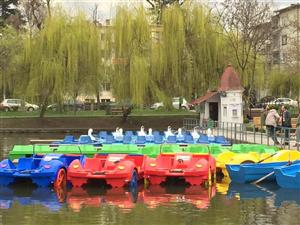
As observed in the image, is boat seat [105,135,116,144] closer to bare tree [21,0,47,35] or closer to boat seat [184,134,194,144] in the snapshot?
boat seat [184,134,194,144]

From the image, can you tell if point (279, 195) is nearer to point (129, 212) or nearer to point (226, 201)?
point (226, 201)

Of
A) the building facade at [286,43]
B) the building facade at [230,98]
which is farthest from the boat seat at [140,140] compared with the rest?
the building facade at [286,43]

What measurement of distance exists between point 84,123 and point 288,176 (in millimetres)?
36800

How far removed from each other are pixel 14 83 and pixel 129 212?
40.6 metres

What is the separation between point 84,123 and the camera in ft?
180

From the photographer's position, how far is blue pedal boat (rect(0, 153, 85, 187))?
66.1 ft

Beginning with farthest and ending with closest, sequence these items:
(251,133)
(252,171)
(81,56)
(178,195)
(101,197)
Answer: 1. (81,56)
2. (251,133)
3. (252,171)
4. (178,195)
5. (101,197)

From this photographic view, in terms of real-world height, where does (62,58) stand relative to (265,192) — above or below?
above

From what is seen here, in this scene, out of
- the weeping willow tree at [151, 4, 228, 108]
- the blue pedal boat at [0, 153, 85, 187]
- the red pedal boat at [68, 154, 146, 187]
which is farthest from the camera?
the weeping willow tree at [151, 4, 228, 108]

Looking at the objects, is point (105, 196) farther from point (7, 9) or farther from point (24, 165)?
point (7, 9)

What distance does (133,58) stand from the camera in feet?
167

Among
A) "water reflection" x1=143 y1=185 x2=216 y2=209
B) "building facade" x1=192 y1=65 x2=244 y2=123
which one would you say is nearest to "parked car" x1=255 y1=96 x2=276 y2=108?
"building facade" x1=192 y1=65 x2=244 y2=123

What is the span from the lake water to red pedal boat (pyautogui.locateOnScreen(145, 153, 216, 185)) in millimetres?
414

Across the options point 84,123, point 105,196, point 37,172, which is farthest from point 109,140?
point 84,123
